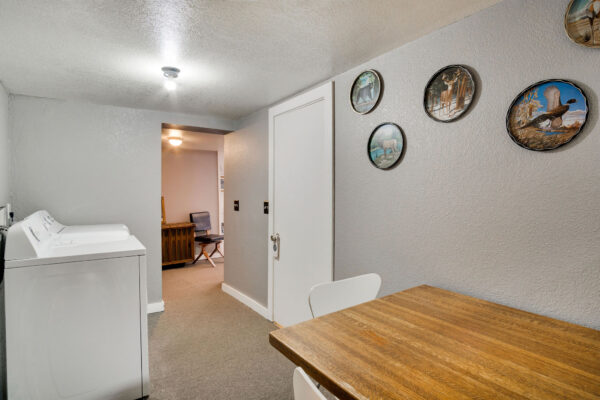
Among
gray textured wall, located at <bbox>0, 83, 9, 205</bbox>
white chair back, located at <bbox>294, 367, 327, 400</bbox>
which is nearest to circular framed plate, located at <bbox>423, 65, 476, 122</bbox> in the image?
white chair back, located at <bbox>294, 367, 327, 400</bbox>

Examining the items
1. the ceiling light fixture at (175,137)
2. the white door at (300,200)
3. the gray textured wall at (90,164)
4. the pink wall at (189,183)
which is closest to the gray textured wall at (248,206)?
the white door at (300,200)

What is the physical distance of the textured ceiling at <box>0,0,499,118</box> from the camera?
1391 mm

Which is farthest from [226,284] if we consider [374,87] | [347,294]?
[374,87]

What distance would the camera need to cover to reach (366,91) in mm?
2002

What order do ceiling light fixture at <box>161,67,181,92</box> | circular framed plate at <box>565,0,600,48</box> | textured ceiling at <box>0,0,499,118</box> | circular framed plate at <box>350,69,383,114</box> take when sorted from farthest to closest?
ceiling light fixture at <box>161,67,181,92</box> < circular framed plate at <box>350,69,383,114</box> < textured ceiling at <box>0,0,499,118</box> < circular framed plate at <box>565,0,600,48</box>

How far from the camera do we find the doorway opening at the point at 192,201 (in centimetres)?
529

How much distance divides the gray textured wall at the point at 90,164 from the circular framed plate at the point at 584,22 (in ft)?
10.9

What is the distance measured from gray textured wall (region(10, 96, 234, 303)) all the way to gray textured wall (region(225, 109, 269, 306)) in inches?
26.7

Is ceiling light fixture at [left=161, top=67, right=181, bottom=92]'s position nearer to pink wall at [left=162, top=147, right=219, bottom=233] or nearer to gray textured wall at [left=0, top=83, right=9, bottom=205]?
gray textured wall at [left=0, top=83, right=9, bottom=205]

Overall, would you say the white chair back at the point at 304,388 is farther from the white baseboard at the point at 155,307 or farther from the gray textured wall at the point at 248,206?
the white baseboard at the point at 155,307

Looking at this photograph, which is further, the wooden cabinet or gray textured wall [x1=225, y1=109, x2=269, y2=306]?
the wooden cabinet

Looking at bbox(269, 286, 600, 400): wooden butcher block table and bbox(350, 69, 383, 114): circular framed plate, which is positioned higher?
bbox(350, 69, 383, 114): circular framed plate

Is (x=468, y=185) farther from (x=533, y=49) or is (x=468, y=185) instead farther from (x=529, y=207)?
(x=533, y=49)

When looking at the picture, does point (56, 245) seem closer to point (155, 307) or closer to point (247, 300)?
point (155, 307)
